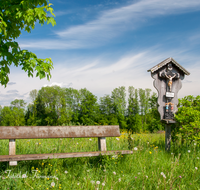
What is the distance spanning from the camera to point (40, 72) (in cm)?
487

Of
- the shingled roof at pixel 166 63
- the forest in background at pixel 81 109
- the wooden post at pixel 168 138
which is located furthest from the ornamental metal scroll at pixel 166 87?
the forest in background at pixel 81 109

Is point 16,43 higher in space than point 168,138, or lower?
higher

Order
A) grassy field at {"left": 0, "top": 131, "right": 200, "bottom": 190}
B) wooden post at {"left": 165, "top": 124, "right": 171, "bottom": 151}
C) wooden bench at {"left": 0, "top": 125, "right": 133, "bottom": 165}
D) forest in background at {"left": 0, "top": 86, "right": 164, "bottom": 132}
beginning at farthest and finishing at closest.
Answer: forest in background at {"left": 0, "top": 86, "right": 164, "bottom": 132} → wooden post at {"left": 165, "top": 124, "right": 171, "bottom": 151} → wooden bench at {"left": 0, "top": 125, "right": 133, "bottom": 165} → grassy field at {"left": 0, "top": 131, "right": 200, "bottom": 190}

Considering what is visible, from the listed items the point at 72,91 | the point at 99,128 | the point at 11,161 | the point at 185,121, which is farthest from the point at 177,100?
the point at 72,91

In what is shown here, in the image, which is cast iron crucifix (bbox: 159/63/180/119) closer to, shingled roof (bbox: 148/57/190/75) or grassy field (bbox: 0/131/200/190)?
shingled roof (bbox: 148/57/190/75)

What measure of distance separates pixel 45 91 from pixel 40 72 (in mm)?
36742

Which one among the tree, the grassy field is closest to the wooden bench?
the grassy field

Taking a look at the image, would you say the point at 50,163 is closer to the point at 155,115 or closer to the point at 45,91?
the point at 155,115

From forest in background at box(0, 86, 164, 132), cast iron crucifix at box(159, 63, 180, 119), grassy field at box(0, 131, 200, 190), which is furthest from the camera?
forest in background at box(0, 86, 164, 132)

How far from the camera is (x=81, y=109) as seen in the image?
41.0 m

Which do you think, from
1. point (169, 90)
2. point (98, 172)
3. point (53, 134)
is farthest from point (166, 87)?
point (53, 134)

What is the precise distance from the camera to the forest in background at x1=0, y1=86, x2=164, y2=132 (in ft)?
128

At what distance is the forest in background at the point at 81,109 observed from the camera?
1534 inches

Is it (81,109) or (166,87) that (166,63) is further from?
(81,109)
